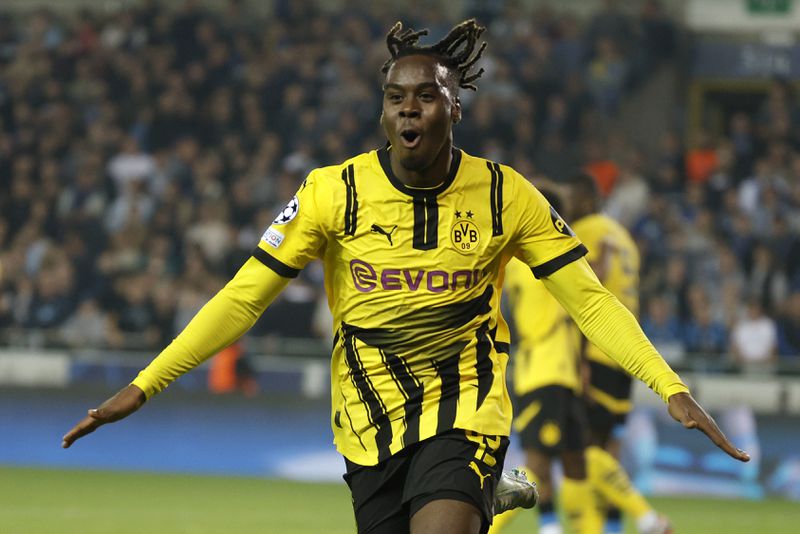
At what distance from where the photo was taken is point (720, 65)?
19766 millimetres

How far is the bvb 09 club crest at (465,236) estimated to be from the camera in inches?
197

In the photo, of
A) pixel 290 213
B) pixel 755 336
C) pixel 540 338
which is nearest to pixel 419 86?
pixel 290 213

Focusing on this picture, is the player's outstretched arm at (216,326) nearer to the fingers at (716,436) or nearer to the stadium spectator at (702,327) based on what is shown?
the fingers at (716,436)

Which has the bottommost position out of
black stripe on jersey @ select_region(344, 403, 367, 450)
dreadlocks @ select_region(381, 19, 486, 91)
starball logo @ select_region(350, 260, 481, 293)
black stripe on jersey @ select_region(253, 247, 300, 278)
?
black stripe on jersey @ select_region(344, 403, 367, 450)

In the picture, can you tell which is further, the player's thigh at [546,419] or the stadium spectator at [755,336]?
the stadium spectator at [755,336]

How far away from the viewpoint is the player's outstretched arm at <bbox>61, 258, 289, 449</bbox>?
16.1 feet

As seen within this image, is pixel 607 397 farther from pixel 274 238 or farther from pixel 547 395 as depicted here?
pixel 274 238

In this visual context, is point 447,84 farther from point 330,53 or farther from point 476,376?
point 330,53

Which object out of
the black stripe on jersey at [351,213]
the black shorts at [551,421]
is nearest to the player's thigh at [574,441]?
the black shorts at [551,421]

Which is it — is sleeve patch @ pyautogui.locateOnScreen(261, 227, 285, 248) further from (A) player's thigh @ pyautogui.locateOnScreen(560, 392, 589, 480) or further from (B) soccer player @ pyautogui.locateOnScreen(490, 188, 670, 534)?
(A) player's thigh @ pyautogui.locateOnScreen(560, 392, 589, 480)

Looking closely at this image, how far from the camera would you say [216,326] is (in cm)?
499

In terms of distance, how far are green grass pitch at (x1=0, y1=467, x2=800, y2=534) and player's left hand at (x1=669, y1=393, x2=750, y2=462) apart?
20.1 ft

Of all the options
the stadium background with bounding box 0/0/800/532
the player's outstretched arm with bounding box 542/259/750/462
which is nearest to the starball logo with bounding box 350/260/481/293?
the player's outstretched arm with bounding box 542/259/750/462

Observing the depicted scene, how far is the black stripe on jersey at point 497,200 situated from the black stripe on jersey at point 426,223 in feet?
0.63
